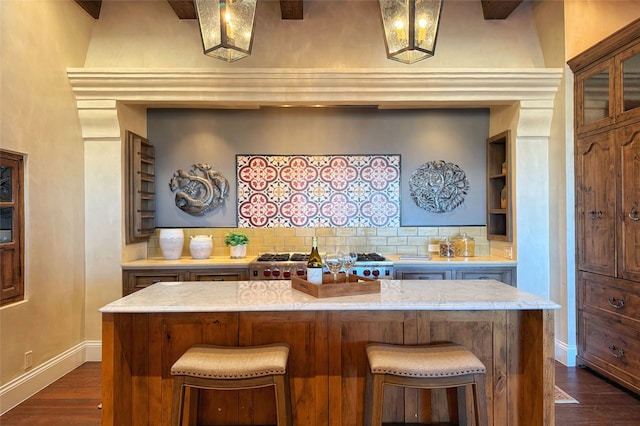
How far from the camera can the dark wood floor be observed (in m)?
2.61

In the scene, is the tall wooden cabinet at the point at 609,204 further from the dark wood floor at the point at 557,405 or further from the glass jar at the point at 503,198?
the glass jar at the point at 503,198

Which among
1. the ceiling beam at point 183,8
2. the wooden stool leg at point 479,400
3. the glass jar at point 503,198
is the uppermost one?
the ceiling beam at point 183,8

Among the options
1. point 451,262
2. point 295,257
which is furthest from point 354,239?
point 451,262

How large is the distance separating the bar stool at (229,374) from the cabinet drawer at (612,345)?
2.73 metres

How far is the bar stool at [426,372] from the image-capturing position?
5.78 ft

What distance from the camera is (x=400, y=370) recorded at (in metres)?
1.76

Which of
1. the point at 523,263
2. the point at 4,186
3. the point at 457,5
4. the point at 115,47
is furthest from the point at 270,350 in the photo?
the point at 457,5

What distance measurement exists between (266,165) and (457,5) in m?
2.62

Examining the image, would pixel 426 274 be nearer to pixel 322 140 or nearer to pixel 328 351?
pixel 322 140

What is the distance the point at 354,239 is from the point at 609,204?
7.88 ft

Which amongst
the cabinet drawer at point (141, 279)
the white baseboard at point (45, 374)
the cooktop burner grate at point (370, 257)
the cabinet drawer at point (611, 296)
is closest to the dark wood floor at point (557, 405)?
the white baseboard at point (45, 374)

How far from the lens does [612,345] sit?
3107 mm

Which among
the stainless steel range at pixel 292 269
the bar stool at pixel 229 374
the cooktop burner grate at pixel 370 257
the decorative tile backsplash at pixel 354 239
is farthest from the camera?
the decorative tile backsplash at pixel 354 239

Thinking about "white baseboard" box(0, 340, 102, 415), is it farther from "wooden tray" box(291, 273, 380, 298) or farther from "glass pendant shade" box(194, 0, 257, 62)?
"glass pendant shade" box(194, 0, 257, 62)
